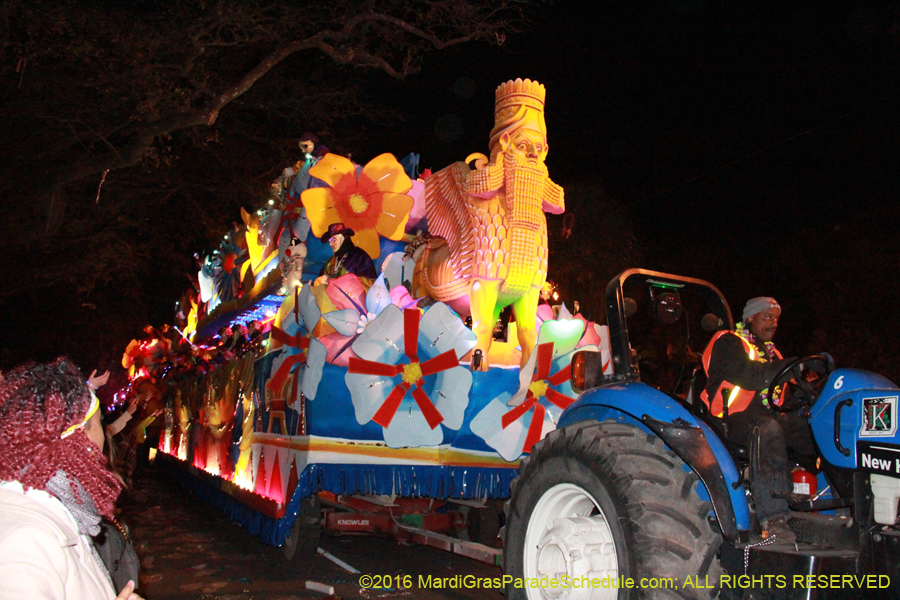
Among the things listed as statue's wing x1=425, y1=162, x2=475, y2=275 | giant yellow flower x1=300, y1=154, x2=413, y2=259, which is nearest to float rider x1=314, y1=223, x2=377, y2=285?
giant yellow flower x1=300, y1=154, x2=413, y2=259

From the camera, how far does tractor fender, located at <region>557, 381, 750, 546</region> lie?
2.97m

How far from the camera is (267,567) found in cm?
655

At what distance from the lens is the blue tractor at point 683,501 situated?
275 cm

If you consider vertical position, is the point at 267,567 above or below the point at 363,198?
below

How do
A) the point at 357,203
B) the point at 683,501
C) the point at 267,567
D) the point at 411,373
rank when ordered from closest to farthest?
1. the point at 683,501
2. the point at 411,373
3. the point at 267,567
4. the point at 357,203

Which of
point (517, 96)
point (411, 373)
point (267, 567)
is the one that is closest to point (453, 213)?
point (517, 96)

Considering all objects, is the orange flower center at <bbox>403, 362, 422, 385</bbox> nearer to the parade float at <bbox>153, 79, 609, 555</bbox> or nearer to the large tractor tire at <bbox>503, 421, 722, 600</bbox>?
the parade float at <bbox>153, 79, 609, 555</bbox>

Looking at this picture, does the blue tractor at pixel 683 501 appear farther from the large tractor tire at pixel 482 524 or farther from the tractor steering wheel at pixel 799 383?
the large tractor tire at pixel 482 524

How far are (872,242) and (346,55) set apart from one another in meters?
11.5

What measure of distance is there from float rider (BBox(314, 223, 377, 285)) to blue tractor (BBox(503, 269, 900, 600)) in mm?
3694

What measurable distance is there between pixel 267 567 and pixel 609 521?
175 inches

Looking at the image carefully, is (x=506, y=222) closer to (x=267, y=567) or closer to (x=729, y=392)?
(x=729, y=392)

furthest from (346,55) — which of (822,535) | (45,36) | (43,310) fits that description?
(43,310)

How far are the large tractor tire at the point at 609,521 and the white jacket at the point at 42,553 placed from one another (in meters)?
1.99
